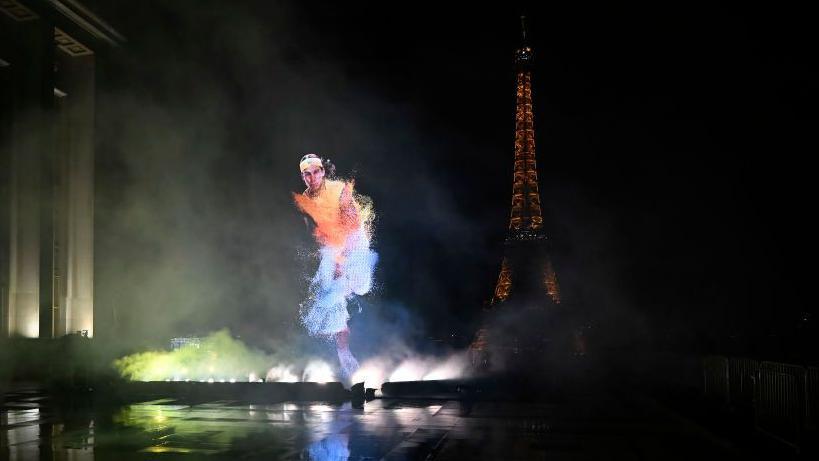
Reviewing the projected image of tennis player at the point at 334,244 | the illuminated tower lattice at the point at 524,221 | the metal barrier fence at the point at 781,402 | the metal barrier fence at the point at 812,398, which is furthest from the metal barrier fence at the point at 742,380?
the illuminated tower lattice at the point at 524,221

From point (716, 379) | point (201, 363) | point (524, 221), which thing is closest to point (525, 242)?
point (524, 221)

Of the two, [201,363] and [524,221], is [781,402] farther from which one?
[524,221]

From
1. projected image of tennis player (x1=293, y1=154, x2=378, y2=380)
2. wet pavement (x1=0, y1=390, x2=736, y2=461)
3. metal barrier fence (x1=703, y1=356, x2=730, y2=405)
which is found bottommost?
wet pavement (x1=0, y1=390, x2=736, y2=461)

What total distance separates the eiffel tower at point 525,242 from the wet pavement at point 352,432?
116 ft

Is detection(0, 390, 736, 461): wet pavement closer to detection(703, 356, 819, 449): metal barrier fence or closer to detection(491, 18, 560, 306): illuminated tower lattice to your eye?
detection(703, 356, 819, 449): metal barrier fence

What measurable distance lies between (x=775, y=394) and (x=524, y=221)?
143 feet

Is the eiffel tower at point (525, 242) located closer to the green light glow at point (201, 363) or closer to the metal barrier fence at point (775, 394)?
the green light glow at point (201, 363)

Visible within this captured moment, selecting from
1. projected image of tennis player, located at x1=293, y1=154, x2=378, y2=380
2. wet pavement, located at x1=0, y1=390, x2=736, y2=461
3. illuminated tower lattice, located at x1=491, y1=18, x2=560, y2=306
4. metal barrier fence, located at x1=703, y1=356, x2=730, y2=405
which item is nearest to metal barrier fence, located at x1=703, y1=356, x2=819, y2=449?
metal barrier fence, located at x1=703, y1=356, x2=730, y2=405

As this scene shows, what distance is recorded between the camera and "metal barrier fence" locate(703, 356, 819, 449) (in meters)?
7.10

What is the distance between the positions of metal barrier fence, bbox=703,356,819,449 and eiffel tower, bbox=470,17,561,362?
35.9 m

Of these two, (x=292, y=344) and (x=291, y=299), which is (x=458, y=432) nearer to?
(x=292, y=344)

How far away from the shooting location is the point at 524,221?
5134 cm

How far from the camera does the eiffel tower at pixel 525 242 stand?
47.9 metres

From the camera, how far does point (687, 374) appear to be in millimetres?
13203
